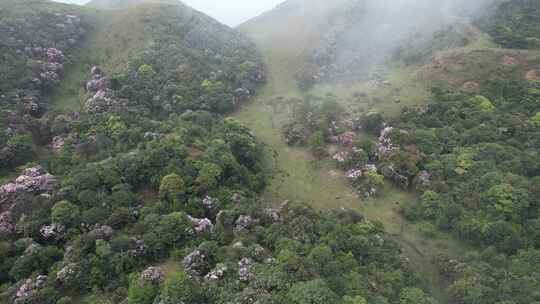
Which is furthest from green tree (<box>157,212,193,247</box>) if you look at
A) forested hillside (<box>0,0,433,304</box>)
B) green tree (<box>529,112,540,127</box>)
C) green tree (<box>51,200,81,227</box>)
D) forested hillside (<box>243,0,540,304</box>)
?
green tree (<box>529,112,540,127</box>)

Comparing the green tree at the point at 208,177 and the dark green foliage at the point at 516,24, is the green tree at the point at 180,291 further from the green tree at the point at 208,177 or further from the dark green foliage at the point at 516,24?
the dark green foliage at the point at 516,24

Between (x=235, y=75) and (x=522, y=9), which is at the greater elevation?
(x=522, y=9)

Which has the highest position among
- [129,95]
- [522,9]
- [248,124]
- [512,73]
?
[522,9]

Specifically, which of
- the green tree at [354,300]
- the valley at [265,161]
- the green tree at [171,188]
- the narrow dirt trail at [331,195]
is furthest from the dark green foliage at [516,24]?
the green tree at [171,188]

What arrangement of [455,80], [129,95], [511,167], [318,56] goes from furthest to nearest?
[318,56]
[455,80]
[129,95]
[511,167]

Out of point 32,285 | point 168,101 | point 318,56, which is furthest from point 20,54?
point 318,56

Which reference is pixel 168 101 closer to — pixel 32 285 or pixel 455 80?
pixel 32 285

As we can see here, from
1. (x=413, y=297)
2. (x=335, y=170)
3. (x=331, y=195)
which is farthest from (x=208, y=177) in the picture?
(x=413, y=297)
